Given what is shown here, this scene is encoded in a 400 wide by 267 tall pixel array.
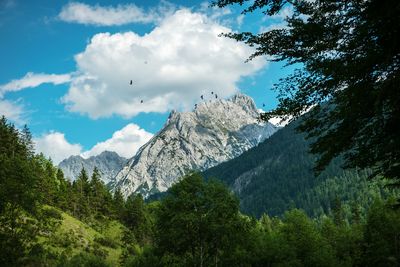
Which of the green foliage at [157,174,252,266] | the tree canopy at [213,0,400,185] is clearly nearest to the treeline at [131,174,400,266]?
the green foliage at [157,174,252,266]

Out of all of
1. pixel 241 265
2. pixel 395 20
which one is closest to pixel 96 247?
pixel 241 265

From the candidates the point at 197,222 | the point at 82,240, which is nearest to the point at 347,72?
the point at 197,222

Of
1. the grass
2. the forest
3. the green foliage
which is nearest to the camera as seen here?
the forest

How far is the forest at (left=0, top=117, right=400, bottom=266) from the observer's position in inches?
1682

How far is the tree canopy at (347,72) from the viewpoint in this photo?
42.0 ft

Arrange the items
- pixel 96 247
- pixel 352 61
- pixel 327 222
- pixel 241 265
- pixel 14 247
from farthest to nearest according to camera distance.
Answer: pixel 96 247 < pixel 327 222 < pixel 241 265 < pixel 14 247 < pixel 352 61

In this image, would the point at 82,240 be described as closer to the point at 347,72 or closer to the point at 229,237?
the point at 229,237

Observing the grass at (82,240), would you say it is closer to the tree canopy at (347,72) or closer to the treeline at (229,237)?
the treeline at (229,237)

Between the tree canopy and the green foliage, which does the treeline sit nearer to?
the green foliage

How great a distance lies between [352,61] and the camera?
44.7ft

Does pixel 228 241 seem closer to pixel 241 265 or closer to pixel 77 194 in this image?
pixel 241 265

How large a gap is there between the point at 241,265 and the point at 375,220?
25.0 meters

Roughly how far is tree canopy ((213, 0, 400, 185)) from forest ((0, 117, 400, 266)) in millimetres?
4586

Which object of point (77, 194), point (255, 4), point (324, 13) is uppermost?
point (77, 194)
